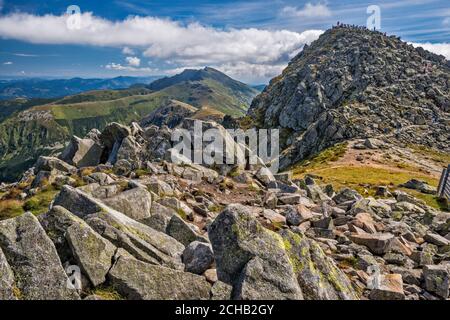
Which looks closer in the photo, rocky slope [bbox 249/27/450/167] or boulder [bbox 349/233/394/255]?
boulder [bbox 349/233/394/255]

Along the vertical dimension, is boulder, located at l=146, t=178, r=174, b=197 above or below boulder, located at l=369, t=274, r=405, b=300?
above

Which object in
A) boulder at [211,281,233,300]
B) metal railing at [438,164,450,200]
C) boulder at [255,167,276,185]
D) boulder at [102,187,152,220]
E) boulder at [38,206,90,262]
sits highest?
boulder at [38,206,90,262]

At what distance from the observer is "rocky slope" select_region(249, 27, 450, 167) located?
12962 cm

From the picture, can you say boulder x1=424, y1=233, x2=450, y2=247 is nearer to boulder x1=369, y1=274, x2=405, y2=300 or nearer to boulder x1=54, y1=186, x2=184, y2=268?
boulder x1=369, y1=274, x2=405, y2=300

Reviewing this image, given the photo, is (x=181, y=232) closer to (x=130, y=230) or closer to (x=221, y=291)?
(x=130, y=230)

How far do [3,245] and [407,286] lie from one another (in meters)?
17.3

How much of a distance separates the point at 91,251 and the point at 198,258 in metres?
4.19

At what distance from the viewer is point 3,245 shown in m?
12.3

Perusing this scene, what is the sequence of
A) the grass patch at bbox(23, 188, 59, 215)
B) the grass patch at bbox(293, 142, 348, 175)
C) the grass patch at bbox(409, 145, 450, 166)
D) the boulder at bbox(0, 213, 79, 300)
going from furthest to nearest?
1. the grass patch at bbox(409, 145, 450, 166)
2. the grass patch at bbox(293, 142, 348, 175)
3. the grass patch at bbox(23, 188, 59, 215)
4. the boulder at bbox(0, 213, 79, 300)

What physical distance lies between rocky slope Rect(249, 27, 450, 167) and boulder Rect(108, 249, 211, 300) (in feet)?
382

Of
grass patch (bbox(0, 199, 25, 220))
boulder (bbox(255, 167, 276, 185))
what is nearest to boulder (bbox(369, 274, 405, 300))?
boulder (bbox(255, 167, 276, 185))

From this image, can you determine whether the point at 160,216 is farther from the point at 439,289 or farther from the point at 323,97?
the point at 323,97

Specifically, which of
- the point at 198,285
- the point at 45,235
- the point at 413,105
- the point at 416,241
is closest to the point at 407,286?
the point at 416,241

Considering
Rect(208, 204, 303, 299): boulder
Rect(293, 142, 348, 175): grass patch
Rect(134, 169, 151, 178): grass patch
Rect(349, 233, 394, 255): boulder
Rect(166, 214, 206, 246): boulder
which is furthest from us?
Rect(293, 142, 348, 175): grass patch
